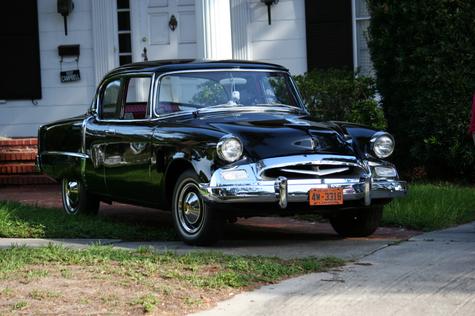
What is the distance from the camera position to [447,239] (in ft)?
25.5

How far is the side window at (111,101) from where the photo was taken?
8.94 meters

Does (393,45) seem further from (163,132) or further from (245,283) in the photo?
(245,283)

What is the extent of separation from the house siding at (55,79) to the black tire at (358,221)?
24.7ft

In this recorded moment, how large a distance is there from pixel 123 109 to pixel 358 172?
2.61 m

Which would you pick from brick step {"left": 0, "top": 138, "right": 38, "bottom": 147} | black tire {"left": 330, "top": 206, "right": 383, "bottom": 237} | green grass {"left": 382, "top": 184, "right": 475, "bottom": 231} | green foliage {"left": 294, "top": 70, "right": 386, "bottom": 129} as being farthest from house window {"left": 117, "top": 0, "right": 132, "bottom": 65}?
black tire {"left": 330, "top": 206, "right": 383, "bottom": 237}

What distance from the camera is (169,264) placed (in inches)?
255

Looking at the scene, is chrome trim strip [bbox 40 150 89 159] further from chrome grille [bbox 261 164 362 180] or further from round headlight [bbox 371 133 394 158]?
round headlight [bbox 371 133 394 158]

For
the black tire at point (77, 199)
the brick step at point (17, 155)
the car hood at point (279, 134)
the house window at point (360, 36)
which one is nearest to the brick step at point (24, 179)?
the brick step at point (17, 155)

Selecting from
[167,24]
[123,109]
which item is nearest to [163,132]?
[123,109]

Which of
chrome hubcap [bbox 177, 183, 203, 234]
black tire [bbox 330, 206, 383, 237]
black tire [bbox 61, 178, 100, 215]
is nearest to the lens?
chrome hubcap [bbox 177, 183, 203, 234]

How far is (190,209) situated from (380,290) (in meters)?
2.28

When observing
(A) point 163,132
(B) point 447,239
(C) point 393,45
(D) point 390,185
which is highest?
(C) point 393,45

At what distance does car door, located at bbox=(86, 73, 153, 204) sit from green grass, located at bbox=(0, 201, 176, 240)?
1.01 feet

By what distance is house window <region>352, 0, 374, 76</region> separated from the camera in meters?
14.4
